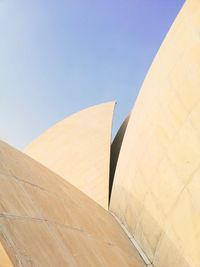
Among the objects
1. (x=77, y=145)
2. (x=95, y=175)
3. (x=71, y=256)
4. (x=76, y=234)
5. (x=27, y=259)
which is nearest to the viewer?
(x=27, y=259)

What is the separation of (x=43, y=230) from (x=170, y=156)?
3.07 metres

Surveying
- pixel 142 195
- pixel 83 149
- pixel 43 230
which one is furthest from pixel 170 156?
pixel 83 149

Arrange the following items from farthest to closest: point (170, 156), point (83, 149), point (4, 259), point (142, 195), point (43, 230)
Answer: point (83, 149) < point (142, 195) < point (170, 156) < point (43, 230) < point (4, 259)

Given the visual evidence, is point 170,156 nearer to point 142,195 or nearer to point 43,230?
point 142,195

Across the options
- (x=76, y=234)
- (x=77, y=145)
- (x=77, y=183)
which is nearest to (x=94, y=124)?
(x=77, y=145)

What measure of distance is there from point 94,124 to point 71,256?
37.4ft

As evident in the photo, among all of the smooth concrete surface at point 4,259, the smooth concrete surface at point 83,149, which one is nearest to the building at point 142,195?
the smooth concrete surface at point 4,259

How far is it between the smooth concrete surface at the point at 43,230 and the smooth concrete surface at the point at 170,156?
2.62 ft

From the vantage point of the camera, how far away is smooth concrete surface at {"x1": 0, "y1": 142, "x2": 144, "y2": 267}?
2.85 m

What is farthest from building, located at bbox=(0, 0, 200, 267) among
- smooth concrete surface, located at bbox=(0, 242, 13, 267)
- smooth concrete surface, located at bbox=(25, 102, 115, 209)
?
smooth concrete surface, located at bbox=(25, 102, 115, 209)

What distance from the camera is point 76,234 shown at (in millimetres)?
4391

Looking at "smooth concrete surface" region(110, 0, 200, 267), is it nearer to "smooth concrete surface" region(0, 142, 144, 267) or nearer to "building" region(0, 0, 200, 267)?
"building" region(0, 0, 200, 267)

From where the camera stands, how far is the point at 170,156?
5957 millimetres

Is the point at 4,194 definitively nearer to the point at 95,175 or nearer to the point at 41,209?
the point at 41,209
